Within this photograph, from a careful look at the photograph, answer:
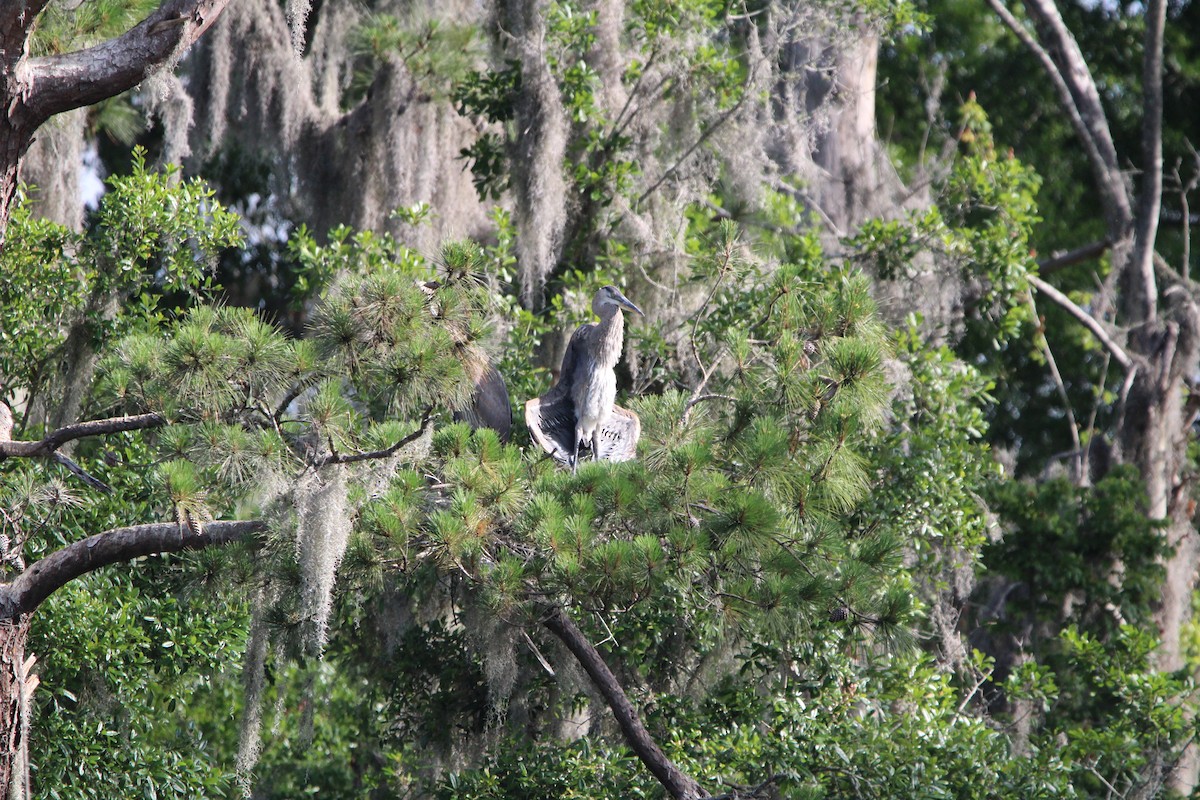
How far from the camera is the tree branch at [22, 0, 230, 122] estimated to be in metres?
4.23

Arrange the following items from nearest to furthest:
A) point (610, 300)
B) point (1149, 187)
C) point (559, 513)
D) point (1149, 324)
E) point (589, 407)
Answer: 1. point (559, 513)
2. point (589, 407)
3. point (610, 300)
4. point (1149, 324)
5. point (1149, 187)

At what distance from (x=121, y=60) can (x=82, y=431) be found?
113 cm

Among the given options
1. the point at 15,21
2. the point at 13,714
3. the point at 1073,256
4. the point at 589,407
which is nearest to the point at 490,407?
the point at 589,407

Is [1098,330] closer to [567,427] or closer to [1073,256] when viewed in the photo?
[1073,256]

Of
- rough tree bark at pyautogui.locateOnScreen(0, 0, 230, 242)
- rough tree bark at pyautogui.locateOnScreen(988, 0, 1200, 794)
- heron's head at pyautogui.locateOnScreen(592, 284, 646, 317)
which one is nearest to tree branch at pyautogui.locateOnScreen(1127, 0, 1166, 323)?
rough tree bark at pyautogui.locateOnScreen(988, 0, 1200, 794)

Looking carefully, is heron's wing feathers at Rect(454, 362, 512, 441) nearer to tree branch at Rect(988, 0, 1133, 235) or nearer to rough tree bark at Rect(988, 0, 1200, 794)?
rough tree bark at Rect(988, 0, 1200, 794)

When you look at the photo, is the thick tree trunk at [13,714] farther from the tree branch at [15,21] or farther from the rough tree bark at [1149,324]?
the rough tree bark at [1149,324]

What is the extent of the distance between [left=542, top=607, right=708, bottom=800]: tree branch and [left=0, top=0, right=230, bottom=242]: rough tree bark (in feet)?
6.85

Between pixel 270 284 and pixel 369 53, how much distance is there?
184 cm

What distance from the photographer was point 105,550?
4.01 metres

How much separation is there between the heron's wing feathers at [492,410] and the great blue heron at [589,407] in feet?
0.46

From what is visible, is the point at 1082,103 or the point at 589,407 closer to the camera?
the point at 589,407

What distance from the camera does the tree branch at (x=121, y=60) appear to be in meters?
4.23

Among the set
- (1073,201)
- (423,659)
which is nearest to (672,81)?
(423,659)
